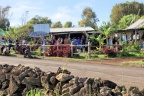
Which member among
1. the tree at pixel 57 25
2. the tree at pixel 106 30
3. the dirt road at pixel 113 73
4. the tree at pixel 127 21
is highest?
the tree at pixel 57 25

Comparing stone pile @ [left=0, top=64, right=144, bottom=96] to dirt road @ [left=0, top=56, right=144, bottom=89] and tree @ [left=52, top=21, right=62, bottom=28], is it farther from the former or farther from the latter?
tree @ [left=52, top=21, right=62, bottom=28]

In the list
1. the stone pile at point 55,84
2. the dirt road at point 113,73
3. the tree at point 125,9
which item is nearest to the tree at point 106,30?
the dirt road at point 113,73

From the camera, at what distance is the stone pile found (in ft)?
25.9

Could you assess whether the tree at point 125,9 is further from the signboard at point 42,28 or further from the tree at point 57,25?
the signboard at point 42,28

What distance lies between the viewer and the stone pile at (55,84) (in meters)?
7.90

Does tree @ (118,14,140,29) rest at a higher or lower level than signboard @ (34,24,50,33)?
higher

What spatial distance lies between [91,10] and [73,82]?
89317mm

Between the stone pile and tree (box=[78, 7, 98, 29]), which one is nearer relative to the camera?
the stone pile

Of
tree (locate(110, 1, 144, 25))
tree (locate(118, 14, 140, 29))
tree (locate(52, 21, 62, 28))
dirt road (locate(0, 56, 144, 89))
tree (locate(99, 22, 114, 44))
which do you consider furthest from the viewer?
tree (locate(52, 21, 62, 28))

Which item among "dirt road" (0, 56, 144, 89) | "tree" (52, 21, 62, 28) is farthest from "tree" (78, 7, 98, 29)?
"dirt road" (0, 56, 144, 89)

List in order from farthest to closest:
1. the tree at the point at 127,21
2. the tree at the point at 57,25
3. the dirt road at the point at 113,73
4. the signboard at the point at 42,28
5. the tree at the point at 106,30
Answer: the tree at the point at 57,25, the tree at the point at 127,21, the signboard at the point at 42,28, the tree at the point at 106,30, the dirt road at the point at 113,73

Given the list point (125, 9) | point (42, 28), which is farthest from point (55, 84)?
point (125, 9)

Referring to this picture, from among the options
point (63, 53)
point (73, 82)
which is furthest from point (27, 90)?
point (63, 53)

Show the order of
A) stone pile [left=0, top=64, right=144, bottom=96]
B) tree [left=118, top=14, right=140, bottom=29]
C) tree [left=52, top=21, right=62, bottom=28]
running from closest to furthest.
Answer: stone pile [left=0, top=64, right=144, bottom=96], tree [left=118, top=14, right=140, bottom=29], tree [left=52, top=21, right=62, bottom=28]
